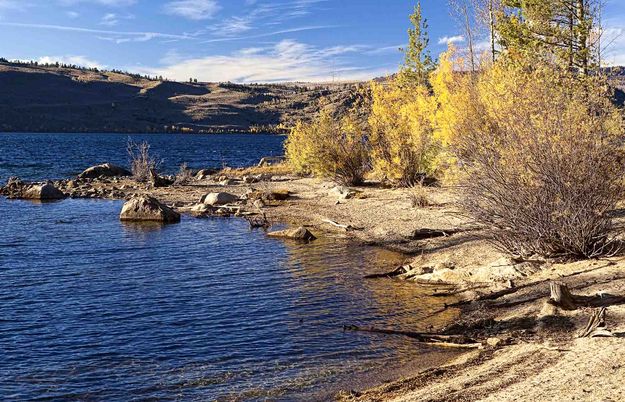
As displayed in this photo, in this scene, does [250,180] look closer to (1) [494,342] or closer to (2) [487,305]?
(2) [487,305]

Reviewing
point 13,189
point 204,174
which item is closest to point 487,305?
point 13,189

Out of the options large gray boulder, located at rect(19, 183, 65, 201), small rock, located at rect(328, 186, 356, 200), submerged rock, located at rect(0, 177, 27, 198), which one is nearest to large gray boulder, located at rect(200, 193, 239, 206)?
small rock, located at rect(328, 186, 356, 200)

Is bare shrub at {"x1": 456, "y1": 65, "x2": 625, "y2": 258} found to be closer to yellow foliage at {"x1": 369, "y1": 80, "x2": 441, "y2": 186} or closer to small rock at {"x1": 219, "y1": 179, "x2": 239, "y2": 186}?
yellow foliage at {"x1": 369, "y1": 80, "x2": 441, "y2": 186}

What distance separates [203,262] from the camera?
1830 cm

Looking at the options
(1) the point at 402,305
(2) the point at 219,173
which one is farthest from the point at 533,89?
(2) the point at 219,173

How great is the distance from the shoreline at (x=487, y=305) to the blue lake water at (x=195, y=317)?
0.82 m

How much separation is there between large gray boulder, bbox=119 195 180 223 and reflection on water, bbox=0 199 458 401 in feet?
13.3

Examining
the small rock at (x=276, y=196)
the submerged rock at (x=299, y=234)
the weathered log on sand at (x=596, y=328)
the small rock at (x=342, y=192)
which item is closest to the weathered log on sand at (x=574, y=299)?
the weathered log on sand at (x=596, y=328)

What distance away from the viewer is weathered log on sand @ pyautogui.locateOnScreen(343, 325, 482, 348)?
1051cm

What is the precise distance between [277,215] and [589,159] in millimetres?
15401

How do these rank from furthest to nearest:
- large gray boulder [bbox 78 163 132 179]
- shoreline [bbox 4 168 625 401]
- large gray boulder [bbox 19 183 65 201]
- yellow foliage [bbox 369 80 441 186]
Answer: large gray boulder [bbox 78 163 132 179], large gray boulder [bbox 19 183 65 201], yellow foliage [bbox 369 80 441 186], shoreline [bbox 4 168 625 401]

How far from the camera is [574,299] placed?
37.1ft

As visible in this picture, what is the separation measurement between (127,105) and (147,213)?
145 metres

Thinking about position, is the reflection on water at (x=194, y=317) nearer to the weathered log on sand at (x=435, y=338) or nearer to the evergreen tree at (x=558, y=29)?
the weathered log on sand at (x=435, y=338)
